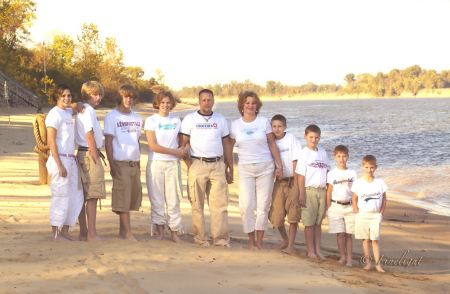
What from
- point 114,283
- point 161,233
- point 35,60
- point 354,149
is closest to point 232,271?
point 114,283

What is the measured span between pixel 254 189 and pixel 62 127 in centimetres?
269

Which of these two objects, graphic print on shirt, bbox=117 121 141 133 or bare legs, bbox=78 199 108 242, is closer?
bare legs, bbox=78 199 108 242

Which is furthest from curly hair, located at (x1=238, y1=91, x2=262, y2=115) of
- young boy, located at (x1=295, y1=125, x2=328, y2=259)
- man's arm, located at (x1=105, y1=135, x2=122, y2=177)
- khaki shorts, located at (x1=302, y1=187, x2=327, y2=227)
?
man's arm, located at (x1=105, y1=135, x2=122, y2=177)

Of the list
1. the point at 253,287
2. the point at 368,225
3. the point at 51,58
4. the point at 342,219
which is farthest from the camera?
the point at 51,58

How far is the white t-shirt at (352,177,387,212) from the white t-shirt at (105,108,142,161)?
9.90 feet

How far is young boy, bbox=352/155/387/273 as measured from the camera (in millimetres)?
6281

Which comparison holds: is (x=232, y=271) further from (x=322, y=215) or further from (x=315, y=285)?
(x=322, y=215)

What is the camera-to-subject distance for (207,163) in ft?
21.6

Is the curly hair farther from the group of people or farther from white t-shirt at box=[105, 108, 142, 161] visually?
white t-shirt at box=[105, 108, 142, 161]

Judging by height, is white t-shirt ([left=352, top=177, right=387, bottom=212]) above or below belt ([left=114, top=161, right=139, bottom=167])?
below

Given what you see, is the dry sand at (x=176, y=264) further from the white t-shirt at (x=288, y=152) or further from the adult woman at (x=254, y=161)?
the white t-shirt at (x=288, y=152)

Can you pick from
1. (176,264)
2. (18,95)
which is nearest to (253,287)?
(176,264)

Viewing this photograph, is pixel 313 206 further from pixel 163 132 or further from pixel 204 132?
pixel 163 132

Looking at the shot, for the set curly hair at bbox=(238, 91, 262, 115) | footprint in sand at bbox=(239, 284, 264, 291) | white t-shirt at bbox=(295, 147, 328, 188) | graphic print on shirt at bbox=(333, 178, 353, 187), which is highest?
curly hair at bbox=(238, 91, 262, 115)
